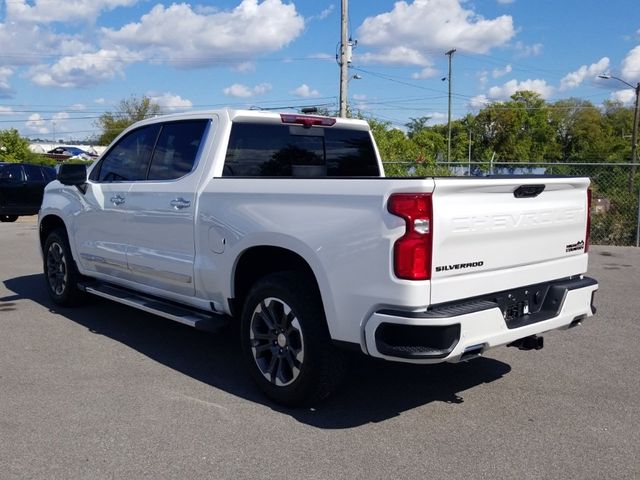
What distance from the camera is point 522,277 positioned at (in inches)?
162

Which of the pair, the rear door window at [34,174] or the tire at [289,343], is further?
the rear door window at [34,174]

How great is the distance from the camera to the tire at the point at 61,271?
22.8ft

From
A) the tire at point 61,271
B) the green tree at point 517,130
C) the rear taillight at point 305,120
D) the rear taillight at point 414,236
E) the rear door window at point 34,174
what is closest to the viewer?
the rear taillight at point 414,236

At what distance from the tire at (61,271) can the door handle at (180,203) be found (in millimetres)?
2335

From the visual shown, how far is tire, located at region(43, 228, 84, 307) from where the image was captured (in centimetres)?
695

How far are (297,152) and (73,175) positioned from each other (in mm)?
2345

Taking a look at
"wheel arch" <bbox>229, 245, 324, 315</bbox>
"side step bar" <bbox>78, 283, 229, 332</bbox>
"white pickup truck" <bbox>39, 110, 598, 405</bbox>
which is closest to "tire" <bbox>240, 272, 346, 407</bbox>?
"white pickup truck" <bbox>39, 110, 598, 405</bbox>

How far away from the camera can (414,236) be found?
3527mm

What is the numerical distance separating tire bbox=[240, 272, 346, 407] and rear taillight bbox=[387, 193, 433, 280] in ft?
2.67

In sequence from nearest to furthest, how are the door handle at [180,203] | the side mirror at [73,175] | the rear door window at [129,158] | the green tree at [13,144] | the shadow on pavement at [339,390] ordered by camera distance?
1. the shadow on pavement at [339,390]
2. the door handle at [180,203]
3. the rear door window at [129,158]
4. the side mirror at [73,175]
5. the green tree at [13,144]

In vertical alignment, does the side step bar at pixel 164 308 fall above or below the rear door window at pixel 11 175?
below

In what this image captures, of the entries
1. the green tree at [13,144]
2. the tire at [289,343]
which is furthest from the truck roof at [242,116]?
the green tree at [13,144]

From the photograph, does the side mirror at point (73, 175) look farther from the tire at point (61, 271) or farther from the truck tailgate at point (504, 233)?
the truck tailgate at point (504, 233)

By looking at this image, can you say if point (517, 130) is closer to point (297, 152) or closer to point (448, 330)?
point (297, 152)
